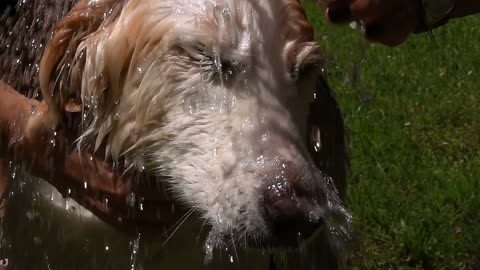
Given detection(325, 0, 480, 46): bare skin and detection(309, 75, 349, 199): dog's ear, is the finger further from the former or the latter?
detection(309, 75, 349, 199): dog's ear

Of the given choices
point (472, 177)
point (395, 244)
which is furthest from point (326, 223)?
point (472, 177)

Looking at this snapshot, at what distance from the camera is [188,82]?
302cm

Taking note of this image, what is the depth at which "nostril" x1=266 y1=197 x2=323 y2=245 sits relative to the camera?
2.74 metres

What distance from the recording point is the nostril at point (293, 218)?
8.99 ft

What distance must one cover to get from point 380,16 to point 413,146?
3138 millimetres

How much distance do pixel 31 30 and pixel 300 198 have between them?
4.37 feet

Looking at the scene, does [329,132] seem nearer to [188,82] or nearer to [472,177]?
[188,82]

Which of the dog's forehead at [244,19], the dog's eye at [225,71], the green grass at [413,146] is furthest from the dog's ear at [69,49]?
the green grass at [413,146]

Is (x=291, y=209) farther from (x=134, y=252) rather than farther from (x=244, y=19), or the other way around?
(x=134, y=252)

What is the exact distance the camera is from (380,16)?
9.02 feet

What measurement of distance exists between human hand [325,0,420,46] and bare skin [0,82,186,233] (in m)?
0.92

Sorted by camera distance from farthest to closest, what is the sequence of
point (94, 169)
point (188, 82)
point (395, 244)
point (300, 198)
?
1. point (395, 244)
2. point (94, 169)
3. point (188, 82)
4. point (300, 198)

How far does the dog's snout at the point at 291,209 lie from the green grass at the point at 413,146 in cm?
68

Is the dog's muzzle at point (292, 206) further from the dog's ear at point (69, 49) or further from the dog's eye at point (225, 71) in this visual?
the dog's ear at point (69, 49)
